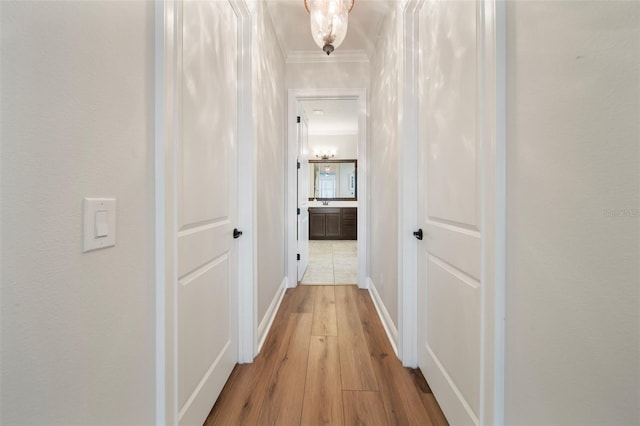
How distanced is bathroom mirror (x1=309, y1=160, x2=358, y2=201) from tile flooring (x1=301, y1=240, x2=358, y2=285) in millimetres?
→ 1405

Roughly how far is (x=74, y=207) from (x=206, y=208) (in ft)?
2.37

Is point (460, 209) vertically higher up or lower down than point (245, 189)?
lower down

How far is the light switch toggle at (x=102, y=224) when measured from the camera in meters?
0.69

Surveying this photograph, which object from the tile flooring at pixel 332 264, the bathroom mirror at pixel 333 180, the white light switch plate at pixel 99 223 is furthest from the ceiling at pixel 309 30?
the bathroom mirror at pixel 333 180

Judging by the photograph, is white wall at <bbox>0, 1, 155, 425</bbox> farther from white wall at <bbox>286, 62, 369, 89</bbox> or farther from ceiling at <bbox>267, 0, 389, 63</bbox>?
white wall at <bbox>286, 62, 369, 89</bbox>

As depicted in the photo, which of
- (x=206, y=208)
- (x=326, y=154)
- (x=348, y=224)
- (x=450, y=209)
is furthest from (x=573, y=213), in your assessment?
(x=326, y=154)

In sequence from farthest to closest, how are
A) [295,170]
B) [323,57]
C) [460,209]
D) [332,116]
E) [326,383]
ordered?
[332,116] < [295,170] < [323,57] < [326,383] < [460,209]

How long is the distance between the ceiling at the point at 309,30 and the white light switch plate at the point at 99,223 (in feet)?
7.68

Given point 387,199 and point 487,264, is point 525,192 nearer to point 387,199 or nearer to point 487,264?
point 487,264

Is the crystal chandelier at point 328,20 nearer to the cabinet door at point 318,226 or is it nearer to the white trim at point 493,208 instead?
the white trim at point 493,208

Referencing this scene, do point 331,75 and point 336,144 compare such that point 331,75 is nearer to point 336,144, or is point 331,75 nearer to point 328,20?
point 328,20

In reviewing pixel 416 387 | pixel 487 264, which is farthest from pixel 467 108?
pixel 416 387

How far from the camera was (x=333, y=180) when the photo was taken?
7695 mm

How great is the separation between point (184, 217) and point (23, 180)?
0.62m
